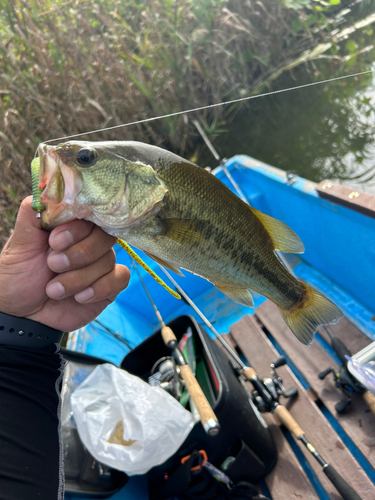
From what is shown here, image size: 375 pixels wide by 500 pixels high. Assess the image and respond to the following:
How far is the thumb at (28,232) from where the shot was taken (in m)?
1.28

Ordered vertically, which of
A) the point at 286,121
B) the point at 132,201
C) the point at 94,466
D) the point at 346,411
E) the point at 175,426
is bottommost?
the point at 94,466

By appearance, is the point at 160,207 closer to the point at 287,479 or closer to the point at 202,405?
the point at 202,405

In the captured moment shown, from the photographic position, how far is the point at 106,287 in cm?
145

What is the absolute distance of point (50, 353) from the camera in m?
1.45

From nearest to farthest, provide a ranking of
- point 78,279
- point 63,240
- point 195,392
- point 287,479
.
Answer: point 63,240
point 78,279
point 195,392
point 287,479

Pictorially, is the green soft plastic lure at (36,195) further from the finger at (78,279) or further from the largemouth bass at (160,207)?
the finger at (78,279)

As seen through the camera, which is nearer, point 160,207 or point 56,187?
point 56,187

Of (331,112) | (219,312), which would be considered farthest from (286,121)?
(219,312)

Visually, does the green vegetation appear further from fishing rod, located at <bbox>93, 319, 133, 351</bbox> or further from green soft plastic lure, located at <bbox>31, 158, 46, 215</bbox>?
green soft plastic lure, located at <bbox>31, 158, 46, 215</bbox>

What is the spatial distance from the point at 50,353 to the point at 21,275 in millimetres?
346

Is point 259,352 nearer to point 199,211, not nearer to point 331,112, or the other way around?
point 199,211

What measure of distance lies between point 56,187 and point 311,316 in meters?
1.18

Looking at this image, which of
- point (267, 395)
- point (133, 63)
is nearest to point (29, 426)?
point (267, 395)

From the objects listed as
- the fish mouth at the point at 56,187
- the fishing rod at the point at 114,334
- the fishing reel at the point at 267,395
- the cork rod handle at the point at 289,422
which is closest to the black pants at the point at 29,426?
the fish mouth at the point at 56,187
